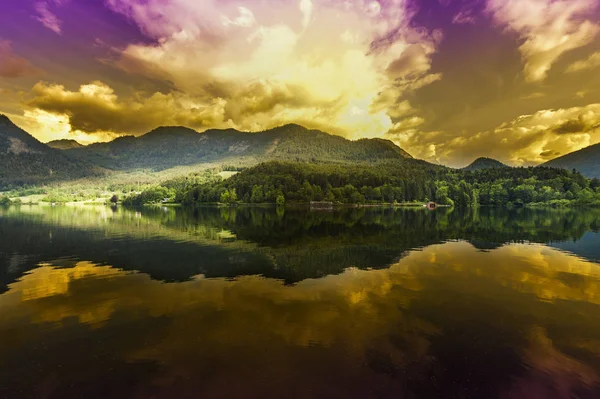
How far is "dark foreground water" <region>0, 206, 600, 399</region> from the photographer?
1356 centimetres

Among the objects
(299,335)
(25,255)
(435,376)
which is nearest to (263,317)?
(299,335)

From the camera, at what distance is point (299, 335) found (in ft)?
59.5

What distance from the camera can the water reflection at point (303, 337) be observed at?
13.4m

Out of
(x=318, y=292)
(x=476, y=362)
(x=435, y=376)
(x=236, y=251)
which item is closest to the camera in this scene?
(x=435, y=376)

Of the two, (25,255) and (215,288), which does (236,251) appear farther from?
(25,255)

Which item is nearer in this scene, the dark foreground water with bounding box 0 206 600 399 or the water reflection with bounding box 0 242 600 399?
the water reflection with bounding box 0 242 600 399

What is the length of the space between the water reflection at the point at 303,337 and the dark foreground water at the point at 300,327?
0.09 meters

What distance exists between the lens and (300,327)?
1920 centimetres

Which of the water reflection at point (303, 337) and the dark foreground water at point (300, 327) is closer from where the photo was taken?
the water reflection at point (303, 337)

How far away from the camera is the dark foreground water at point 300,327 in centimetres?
1356

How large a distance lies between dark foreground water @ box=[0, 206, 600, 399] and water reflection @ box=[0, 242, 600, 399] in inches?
3.5

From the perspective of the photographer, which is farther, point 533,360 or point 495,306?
point 495,306

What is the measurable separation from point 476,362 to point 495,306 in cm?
962

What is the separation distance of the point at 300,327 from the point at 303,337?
53.3 inches
